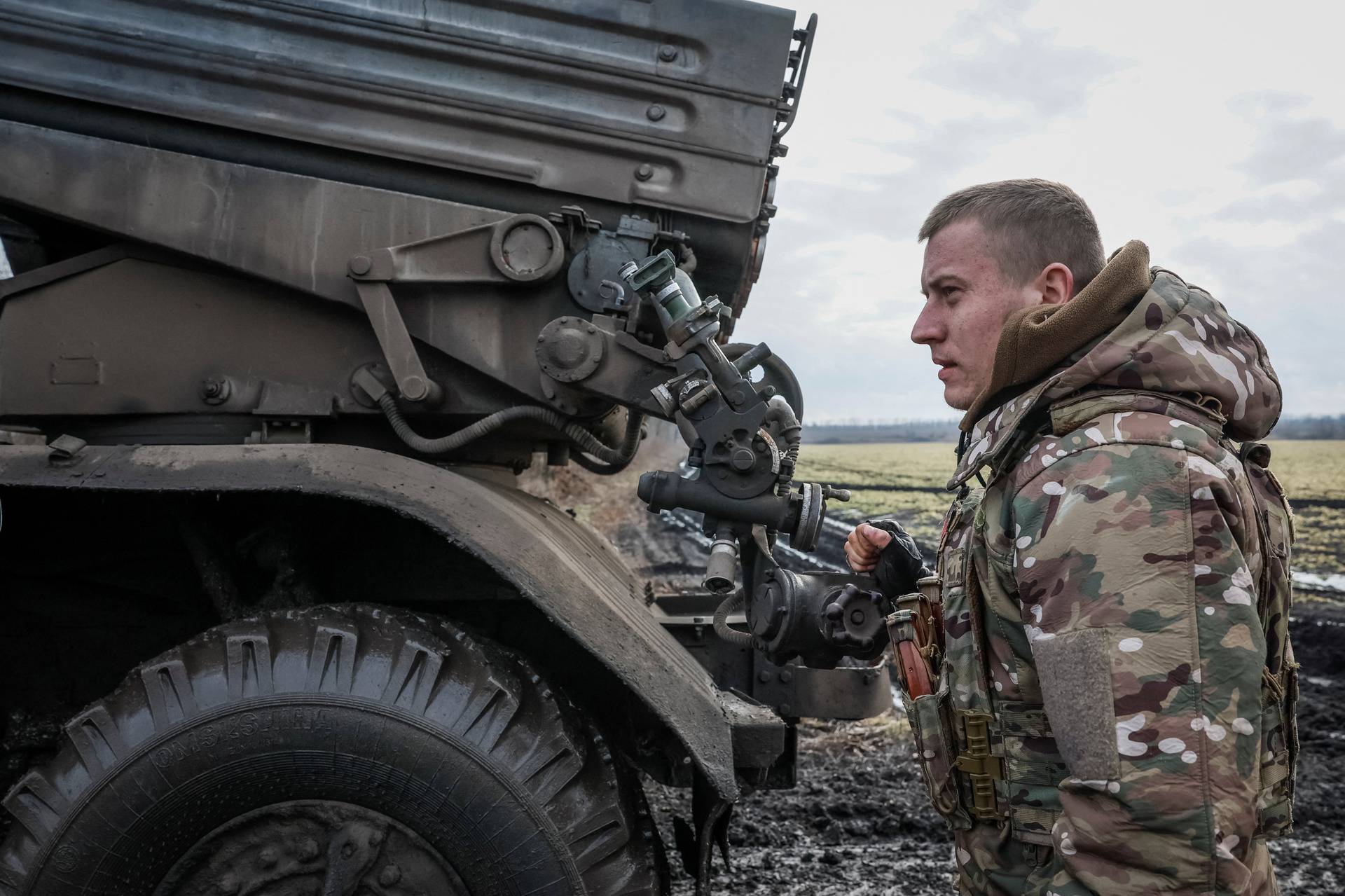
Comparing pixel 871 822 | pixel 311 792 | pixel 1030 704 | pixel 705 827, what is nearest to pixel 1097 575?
pixel 1030 704

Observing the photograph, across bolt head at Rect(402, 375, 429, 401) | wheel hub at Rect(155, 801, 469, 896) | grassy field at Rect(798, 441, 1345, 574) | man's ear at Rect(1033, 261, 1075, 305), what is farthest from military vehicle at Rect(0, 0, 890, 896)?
grassy field at Rect(798, 441, 1345, 574)

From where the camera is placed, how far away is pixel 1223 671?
1336 millimetres

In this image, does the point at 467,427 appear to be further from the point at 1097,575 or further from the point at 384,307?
the point at 1097,575

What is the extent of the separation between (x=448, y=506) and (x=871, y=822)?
2851 mm

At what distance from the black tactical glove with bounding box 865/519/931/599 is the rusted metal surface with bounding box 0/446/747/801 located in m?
0.50

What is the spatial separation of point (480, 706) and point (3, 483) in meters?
1.20

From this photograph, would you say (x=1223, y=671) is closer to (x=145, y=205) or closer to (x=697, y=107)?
(x=697, y=107)

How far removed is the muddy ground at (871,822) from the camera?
378 cm

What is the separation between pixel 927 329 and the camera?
184cm

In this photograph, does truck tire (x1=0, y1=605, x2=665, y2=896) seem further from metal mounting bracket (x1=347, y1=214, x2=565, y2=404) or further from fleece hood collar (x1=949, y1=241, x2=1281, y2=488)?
fleece hood collar (x1=949, y1=241, x2=1281, y2=488)

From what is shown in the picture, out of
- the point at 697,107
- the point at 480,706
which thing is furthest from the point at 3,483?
the point at 697,107

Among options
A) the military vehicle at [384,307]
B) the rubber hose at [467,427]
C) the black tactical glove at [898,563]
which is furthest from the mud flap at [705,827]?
the rubber hose at [467,427]

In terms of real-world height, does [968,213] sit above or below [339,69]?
below

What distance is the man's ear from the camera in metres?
1.74
